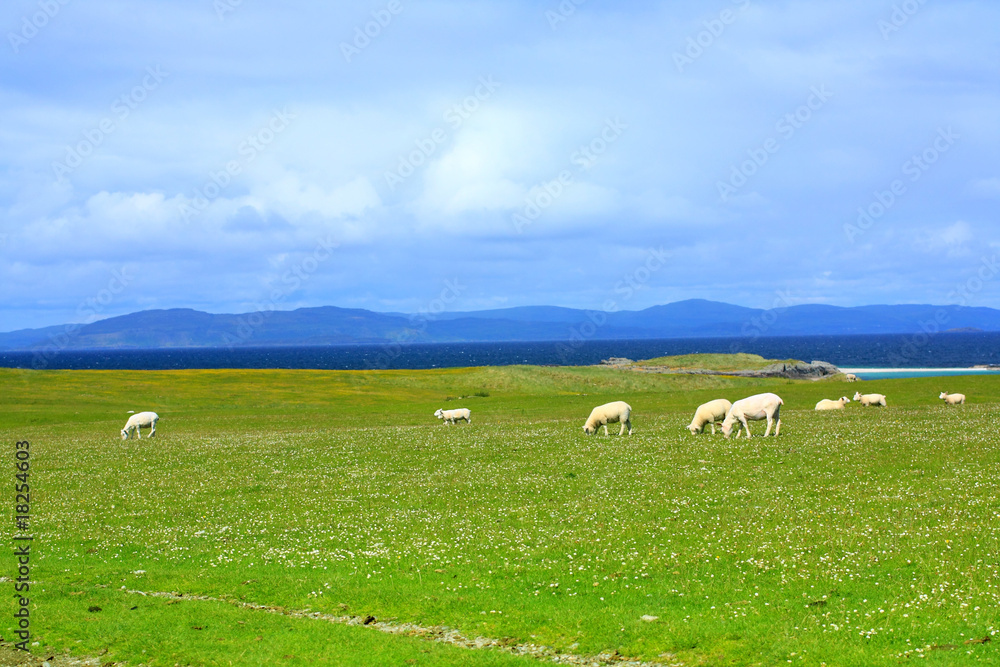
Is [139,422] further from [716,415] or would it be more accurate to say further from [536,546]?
[536,546]

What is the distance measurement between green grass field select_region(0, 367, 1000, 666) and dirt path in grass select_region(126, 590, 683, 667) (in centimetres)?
14

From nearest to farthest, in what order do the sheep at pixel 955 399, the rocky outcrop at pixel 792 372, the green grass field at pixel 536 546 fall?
the green grass field at pixel 536 546, the sheep at pixel 955 399, the rocky outcrop at pixel 792 372

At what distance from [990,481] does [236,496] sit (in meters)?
24.0

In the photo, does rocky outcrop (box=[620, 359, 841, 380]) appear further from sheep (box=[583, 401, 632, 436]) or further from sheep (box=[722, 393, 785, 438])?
sheep (box=[722, 393, 785, 438])

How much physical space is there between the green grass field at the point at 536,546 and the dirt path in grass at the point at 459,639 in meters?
0.14

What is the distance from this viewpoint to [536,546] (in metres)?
17.6

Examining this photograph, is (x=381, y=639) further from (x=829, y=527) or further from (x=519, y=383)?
(x=519, y=383)

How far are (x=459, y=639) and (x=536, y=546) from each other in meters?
5.21

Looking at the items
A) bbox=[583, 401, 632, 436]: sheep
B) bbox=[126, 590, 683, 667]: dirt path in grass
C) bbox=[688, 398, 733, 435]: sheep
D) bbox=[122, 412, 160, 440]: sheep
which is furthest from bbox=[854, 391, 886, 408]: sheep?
bbox=[122, 412, 160, 440]: sheep

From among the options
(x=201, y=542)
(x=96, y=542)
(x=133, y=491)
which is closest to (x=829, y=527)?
(x=201, y=542)

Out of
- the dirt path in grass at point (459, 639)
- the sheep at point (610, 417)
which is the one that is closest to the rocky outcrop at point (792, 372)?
the sheep at point (610, 417)

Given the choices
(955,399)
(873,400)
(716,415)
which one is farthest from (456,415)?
(955,399)

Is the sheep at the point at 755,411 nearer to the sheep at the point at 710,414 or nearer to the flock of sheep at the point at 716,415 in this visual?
the flock of sheep at the point at 716,415

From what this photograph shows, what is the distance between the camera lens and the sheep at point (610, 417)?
36938 mm
